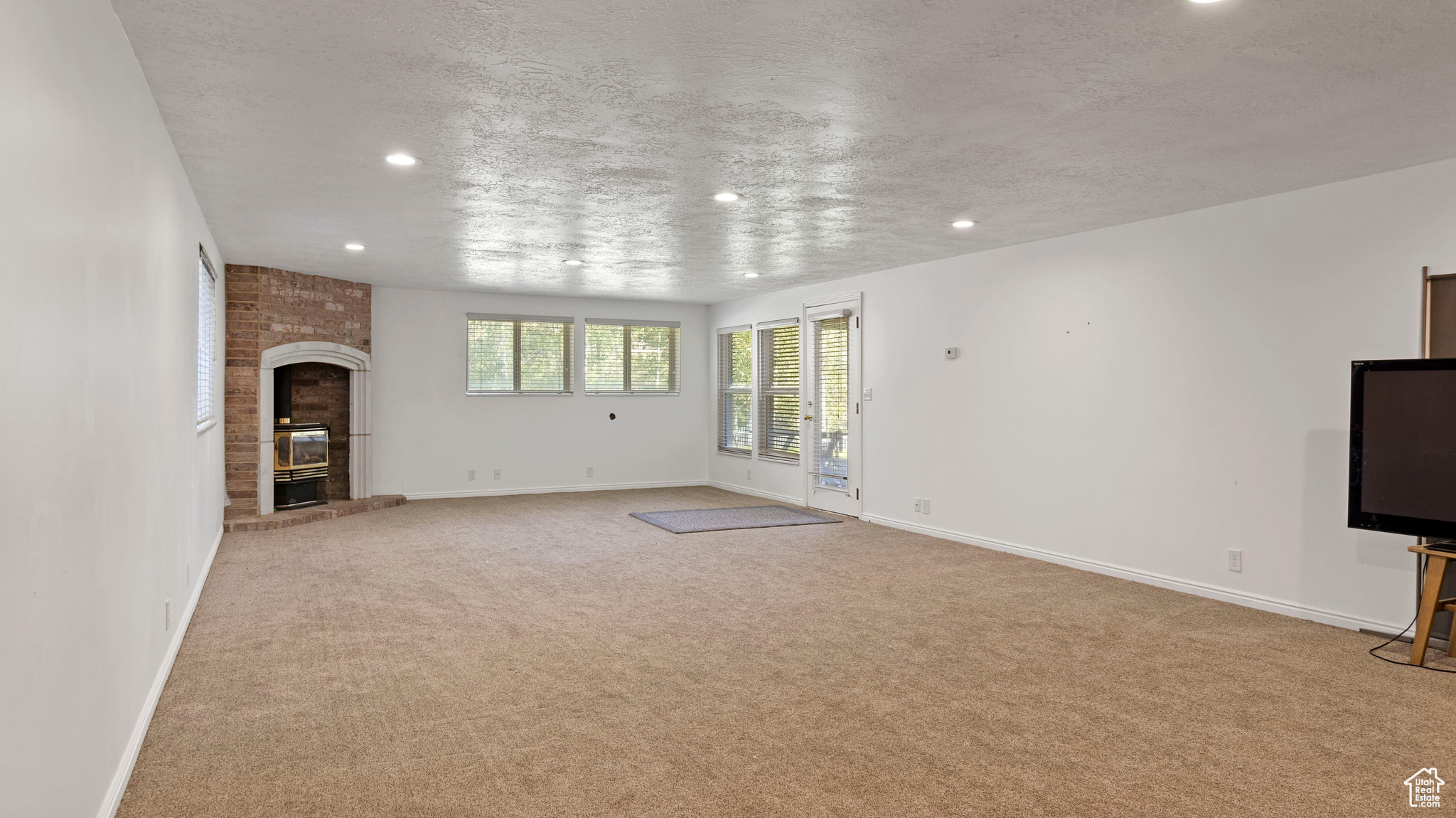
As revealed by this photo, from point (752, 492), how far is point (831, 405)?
1935 mm

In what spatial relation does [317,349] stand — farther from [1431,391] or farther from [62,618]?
[1431,391]

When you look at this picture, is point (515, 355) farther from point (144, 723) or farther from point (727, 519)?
point (144, 723)

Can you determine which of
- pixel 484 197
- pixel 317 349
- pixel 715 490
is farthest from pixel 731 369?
pixel 484 197

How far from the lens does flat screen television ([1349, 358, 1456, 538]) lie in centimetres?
385

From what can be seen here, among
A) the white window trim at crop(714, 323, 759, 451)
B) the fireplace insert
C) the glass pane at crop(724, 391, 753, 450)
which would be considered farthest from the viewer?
the glass pane at crop(724, 391, 753, 450)

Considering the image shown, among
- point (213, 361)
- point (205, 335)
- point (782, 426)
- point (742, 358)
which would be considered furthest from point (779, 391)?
point (205, 335)

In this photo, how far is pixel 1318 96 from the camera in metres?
3.24

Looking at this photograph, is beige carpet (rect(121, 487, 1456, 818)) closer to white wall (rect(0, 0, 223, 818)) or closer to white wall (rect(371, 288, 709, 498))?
white wall (rect(0, 0, 223, 818))

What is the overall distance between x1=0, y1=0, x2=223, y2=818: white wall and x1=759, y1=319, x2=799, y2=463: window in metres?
6.45

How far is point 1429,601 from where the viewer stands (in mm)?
3834

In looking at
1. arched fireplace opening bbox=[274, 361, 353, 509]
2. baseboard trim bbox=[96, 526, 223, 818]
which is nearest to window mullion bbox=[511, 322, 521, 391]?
arched fireplace opening bbox=[274, 361, 353, 509]

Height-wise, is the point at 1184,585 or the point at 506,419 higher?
the point at 506,419

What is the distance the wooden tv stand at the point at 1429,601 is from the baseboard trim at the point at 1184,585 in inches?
20.2

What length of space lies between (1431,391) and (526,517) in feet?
22.5
